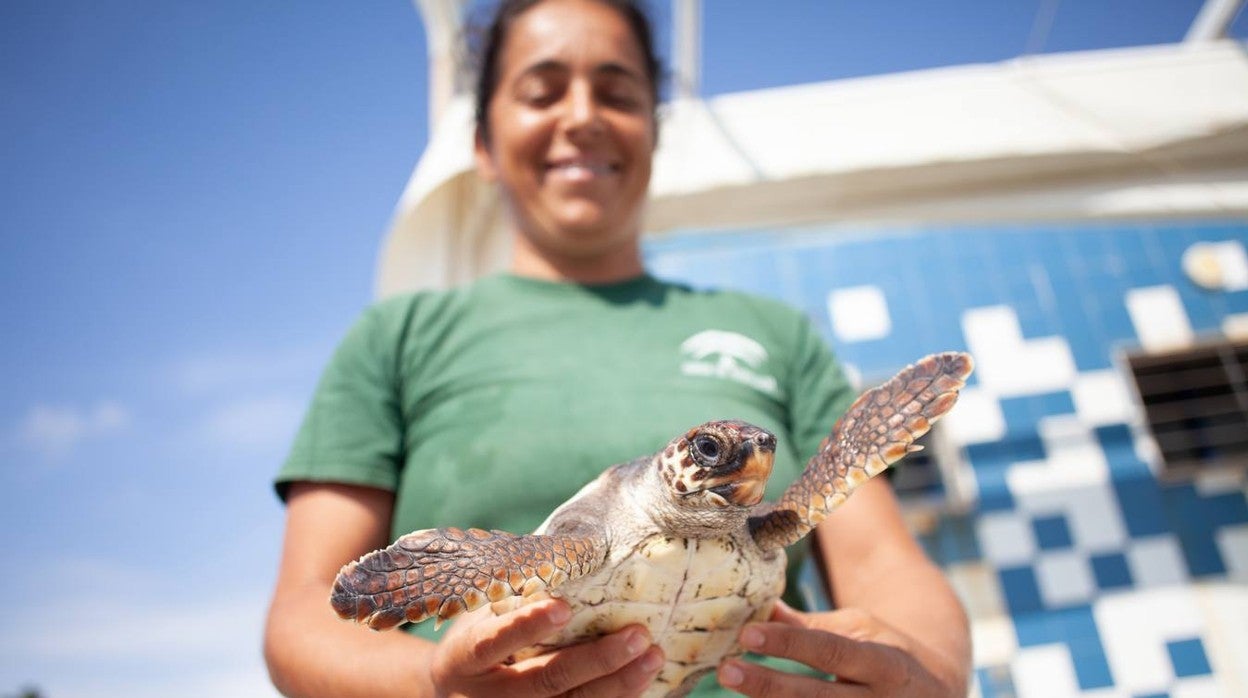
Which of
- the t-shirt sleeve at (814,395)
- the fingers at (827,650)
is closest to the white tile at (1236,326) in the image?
the t-shirt sleeve at (814,395)

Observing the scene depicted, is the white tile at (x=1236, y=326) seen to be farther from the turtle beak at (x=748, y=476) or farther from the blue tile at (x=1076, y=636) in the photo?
the turtle beak at (x=748, y=476)

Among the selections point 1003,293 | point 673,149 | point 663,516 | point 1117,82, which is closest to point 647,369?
point 663,516

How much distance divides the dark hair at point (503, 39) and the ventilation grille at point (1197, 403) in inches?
105

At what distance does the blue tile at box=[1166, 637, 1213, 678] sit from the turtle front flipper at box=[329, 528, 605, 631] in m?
3.02

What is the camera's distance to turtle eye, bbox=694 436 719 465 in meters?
0.57

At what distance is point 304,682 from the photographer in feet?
2.32

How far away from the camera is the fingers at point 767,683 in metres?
0.61

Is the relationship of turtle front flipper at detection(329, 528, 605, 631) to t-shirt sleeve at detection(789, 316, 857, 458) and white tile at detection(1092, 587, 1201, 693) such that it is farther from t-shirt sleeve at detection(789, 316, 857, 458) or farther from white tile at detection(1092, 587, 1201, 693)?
white tile at detection(1092, 587, 1201, 693)

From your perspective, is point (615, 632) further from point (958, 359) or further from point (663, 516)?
point (958, 359)

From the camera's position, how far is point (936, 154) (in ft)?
7.48

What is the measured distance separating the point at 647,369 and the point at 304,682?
20.1 inches

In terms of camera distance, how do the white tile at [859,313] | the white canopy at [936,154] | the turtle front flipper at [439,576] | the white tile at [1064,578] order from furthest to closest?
the white tile at [859,313], the white tile at [1064,578], the white canopy at [936,154], the turtle front flipper at [439,576]

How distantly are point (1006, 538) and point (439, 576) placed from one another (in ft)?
9.31

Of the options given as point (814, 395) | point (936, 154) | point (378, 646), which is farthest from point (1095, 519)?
point (378, 646)
